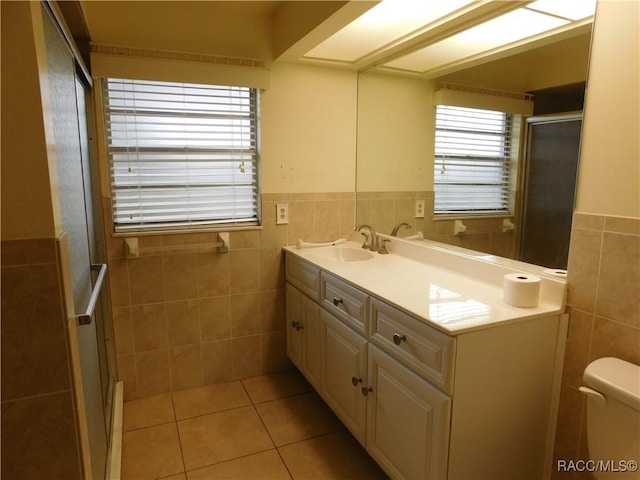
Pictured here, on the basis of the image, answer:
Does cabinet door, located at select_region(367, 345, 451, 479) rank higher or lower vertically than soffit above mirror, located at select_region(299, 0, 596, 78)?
lower

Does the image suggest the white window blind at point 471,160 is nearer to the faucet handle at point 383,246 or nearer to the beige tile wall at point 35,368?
the faucet handle at point 383,246

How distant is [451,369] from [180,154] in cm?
183

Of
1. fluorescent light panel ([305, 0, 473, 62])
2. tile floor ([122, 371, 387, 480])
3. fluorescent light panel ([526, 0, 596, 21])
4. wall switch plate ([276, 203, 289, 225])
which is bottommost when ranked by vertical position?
tile floor ([122, 371, 387, 480])

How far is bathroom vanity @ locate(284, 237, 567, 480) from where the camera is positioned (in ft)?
4.33

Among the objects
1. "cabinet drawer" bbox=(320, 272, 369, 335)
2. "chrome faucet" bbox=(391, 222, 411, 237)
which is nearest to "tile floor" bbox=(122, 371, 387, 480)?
"cabinet drawer" bbox=(320, 272, 369, 335)

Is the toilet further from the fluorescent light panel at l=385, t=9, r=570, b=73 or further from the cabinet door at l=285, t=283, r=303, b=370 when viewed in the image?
the cabinet door at l=285, t=283, r=303, b=370

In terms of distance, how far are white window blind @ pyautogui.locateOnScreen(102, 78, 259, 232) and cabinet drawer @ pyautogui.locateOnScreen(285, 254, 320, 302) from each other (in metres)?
0.35

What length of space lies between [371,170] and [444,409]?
167 centimetres

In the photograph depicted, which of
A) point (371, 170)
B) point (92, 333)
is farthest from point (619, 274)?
point (92, 333)

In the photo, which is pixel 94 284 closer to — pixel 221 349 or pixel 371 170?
pixel 221 349

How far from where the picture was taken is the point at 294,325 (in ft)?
8.18

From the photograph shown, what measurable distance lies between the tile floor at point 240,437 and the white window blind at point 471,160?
4.35 feet

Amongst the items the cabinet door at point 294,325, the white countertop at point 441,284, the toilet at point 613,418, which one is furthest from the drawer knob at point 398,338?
the cabinet door at point 294,325

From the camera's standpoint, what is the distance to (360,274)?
6.35 ft
